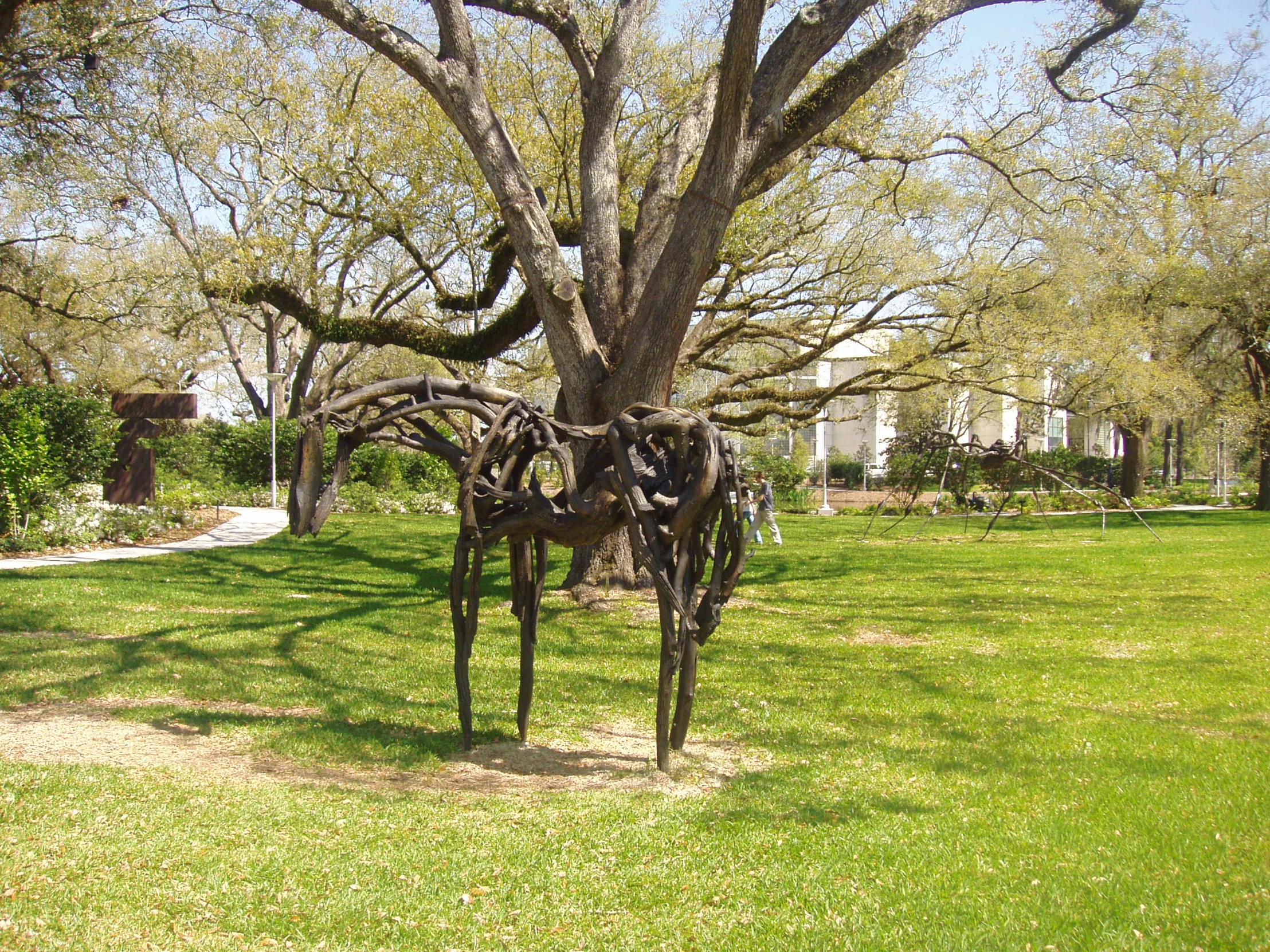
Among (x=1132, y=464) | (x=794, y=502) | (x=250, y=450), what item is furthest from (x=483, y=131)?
(x=1132, y=464)

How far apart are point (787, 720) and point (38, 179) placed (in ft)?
45.8

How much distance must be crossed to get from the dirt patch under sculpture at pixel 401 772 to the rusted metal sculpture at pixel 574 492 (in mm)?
316

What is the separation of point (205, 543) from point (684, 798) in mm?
15954

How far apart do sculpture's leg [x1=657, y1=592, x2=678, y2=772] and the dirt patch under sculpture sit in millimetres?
224

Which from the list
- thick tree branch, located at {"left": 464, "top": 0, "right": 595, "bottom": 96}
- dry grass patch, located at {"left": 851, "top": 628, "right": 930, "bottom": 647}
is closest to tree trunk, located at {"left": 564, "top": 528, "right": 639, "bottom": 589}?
dry grass patch, located at {"left": 851, "top": 628, "right": 930, "bottom": 647}

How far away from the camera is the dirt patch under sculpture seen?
5961 millimetres

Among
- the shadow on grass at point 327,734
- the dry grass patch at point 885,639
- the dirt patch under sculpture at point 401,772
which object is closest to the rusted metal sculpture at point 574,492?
the dirt patch under sculpture at point 401,772

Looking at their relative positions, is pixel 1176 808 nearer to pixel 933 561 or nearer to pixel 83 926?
pixel 83 926

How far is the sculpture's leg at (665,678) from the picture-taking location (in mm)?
5508

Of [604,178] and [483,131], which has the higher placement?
[604,178]

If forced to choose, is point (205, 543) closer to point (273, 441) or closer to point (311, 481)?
point (273, 441)

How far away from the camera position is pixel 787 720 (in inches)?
310

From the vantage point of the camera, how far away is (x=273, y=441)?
2594 cm

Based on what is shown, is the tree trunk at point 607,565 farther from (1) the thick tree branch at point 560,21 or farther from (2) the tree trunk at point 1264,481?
(2) the tree trunk at point 1264,481
